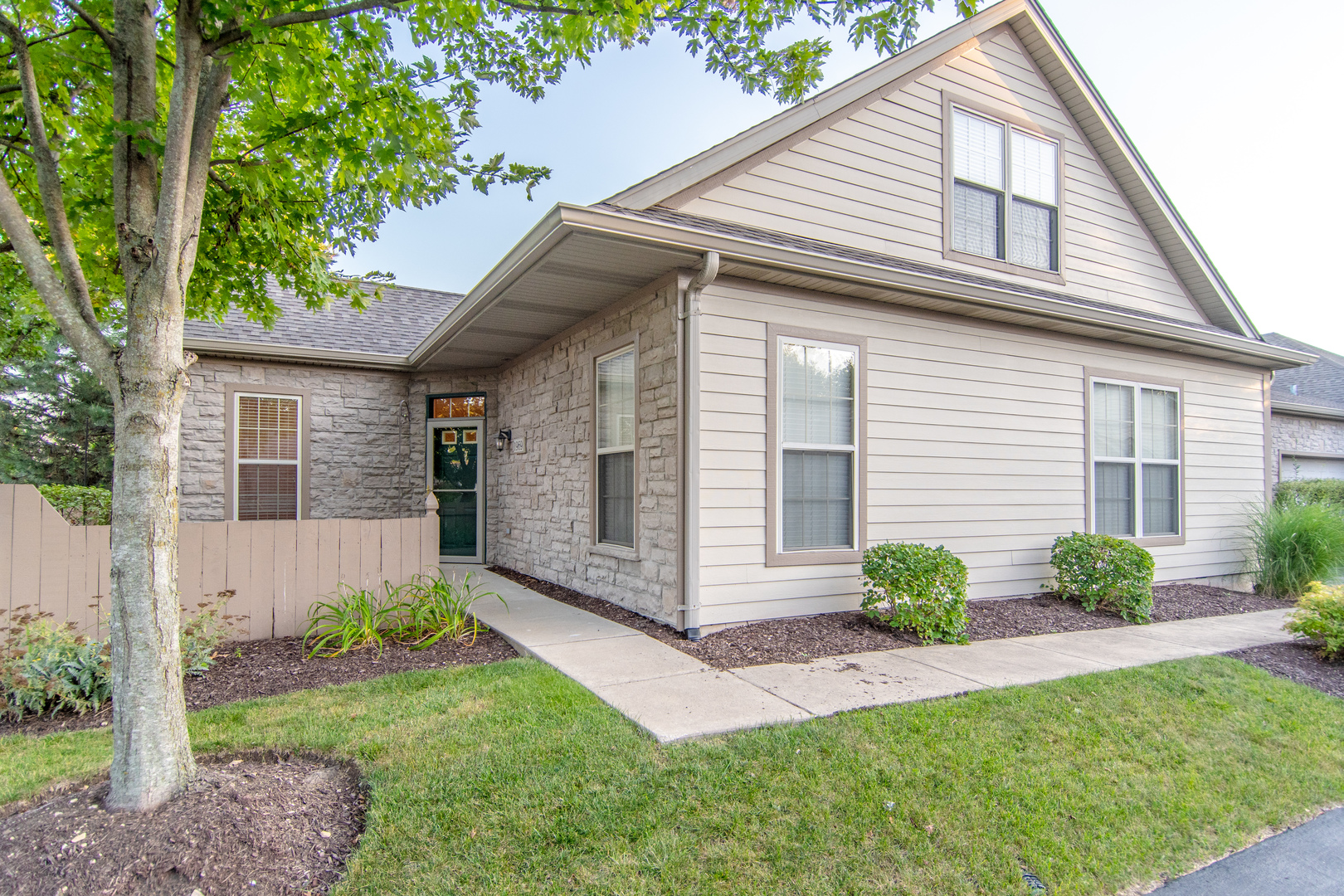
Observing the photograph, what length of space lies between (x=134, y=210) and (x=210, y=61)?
101 cm

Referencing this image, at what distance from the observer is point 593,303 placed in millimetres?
6305

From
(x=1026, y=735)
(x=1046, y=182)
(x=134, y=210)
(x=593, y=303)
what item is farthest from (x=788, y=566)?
(x=1046, y=182)

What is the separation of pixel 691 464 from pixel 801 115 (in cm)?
314

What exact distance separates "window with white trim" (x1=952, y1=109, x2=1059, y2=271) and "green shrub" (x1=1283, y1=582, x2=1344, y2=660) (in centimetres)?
374

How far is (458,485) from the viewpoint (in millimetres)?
9664

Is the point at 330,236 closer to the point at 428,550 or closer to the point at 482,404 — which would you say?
the point at 428,550

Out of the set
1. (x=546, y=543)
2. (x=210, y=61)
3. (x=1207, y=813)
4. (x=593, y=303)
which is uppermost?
(x=210, y=61)

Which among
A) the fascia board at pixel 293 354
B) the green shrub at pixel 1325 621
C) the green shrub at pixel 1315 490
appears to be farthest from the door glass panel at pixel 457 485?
the green shrub at pixel 1315 490

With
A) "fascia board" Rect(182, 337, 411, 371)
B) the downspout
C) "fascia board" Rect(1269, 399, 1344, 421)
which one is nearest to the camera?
the downspout

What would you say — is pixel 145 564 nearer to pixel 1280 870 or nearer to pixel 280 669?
pixel 280 669

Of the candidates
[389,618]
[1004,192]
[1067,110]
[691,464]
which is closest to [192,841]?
[389,618]

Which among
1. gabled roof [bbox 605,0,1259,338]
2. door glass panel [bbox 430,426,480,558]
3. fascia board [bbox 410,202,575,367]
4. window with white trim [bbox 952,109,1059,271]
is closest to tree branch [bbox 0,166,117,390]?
fascia board [bbox 410,202,575,367]

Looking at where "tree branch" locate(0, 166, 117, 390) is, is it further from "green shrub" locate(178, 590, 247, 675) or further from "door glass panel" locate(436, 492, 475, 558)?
"door glass panel" locate(436, 492, 475, 558)

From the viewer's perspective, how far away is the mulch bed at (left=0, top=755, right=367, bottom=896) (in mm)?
2107
